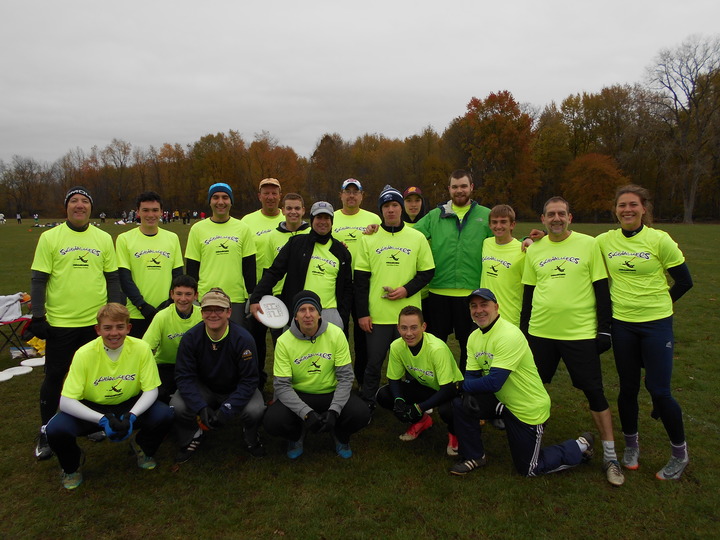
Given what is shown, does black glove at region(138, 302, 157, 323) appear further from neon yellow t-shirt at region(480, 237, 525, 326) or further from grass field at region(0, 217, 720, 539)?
neon yellow t-shirt at region(480, 237, 525, 326)

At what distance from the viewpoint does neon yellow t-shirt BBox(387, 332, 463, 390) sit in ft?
13.7

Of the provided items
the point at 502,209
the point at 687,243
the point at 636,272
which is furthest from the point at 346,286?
the point at 687,243

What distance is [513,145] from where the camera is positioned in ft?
151

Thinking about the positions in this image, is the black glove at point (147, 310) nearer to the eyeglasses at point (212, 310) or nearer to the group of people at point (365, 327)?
the group of people at point (365, 327)

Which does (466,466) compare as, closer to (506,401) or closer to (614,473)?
(506,401)

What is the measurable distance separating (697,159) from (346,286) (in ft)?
157

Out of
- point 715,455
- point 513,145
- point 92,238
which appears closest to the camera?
point 715,455

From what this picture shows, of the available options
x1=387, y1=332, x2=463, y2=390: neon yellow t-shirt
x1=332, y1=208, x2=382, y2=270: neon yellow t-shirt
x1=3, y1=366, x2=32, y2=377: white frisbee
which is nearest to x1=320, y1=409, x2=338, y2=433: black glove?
x1=387, y1=332, x2=463, y2=390: neon yellow t-shirt

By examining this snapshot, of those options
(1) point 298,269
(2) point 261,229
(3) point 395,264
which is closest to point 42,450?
(1) point 298,269

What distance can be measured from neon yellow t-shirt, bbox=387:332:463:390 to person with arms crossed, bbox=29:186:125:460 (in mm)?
2911

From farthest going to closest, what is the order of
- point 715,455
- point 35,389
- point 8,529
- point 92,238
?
point 35,389 < point 92,238 < point 715,455 < point 8,529

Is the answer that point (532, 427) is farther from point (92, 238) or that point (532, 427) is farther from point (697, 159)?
point (697, 159)

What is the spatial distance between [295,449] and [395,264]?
6.65 ft

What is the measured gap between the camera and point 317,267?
15.4ft
